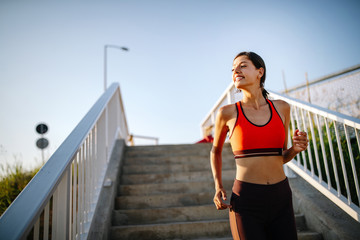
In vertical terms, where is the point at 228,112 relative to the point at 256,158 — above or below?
above

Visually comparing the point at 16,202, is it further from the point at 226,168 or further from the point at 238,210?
the point at 226,168

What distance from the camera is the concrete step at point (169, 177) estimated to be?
11.2 feet

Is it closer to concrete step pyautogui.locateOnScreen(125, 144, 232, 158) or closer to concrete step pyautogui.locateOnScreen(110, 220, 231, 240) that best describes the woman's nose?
concrete step pyautogui.locateOnScreen(110, 220, 231, 240)

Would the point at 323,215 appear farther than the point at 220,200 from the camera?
Yes

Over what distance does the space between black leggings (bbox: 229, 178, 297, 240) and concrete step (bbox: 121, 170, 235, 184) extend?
2229 mm

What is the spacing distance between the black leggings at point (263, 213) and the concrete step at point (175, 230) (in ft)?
4.48

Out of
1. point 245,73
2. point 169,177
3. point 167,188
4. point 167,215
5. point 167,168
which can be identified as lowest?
point 167,215

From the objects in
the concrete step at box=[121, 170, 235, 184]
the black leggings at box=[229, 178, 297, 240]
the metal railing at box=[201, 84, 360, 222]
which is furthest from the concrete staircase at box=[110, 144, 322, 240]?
the black leggings at box=[229, 178, 297, 240]

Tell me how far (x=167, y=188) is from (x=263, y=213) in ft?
7.02

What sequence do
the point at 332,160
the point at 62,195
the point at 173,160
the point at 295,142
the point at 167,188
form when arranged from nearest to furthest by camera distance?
the point at 295,142 → the point at 62,195 → the point at 332,160 → the point at 167,188 → the point at 173,160

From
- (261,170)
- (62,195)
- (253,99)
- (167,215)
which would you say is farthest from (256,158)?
(167,215)

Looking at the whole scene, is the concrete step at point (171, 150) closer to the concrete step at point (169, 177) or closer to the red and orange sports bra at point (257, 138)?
the concrete step at point (169, 177)

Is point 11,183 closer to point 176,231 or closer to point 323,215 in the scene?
point 176,231

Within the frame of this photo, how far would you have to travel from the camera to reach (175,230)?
7.93 feet
